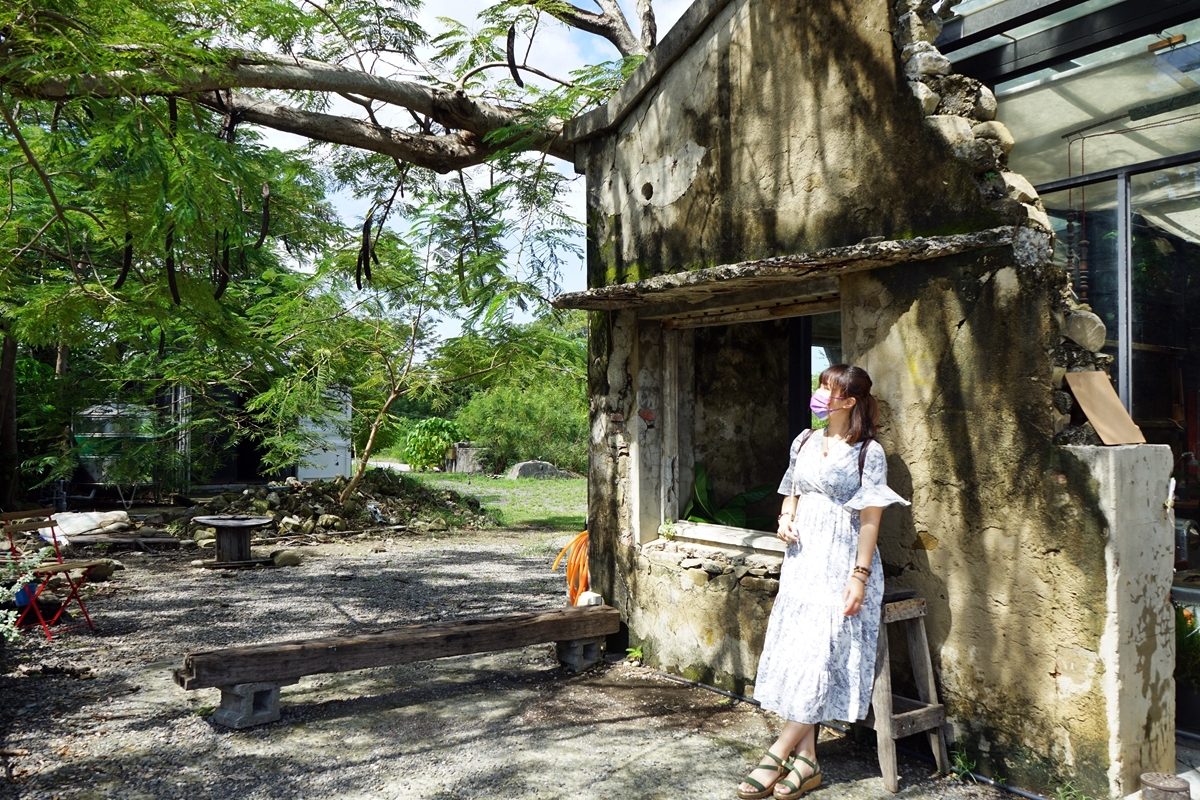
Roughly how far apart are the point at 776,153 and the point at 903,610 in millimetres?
2619

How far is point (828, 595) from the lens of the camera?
3.82 m

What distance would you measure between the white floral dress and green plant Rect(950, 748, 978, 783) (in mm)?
571

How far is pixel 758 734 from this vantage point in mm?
4504

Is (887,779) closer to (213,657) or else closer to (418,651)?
(418,651)

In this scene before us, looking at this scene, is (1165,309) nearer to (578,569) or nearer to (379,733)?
(578,569)

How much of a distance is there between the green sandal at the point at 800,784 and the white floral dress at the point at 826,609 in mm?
203

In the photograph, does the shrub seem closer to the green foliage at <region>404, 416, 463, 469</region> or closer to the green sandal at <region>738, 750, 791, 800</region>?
the green foliage at <region>404, 416, 463, 469</region>

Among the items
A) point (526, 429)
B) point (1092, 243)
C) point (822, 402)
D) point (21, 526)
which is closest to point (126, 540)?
point (21, 526)

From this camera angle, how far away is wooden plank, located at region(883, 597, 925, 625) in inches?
151

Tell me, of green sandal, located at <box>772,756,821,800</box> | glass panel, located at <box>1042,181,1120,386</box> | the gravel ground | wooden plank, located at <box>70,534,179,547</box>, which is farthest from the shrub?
green sandal, located at <box>772,756,821,800</box>

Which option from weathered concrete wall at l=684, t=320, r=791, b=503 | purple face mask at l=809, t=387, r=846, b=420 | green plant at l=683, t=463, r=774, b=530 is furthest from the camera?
weathered concrete wall at l=684, t=320, r=791, b=503

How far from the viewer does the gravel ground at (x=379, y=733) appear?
3.89 metres

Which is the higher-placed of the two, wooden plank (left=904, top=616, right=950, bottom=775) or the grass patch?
wooden plank (left=904, top=616, right=950, bottom=775)

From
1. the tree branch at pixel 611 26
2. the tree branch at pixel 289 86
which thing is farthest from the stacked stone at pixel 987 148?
the tree branch at pixel 611 26
